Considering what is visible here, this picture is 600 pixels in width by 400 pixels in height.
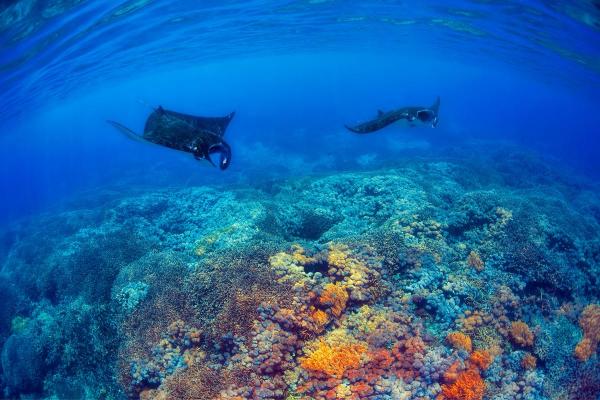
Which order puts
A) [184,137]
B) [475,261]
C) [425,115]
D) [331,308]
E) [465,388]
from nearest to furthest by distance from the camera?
[184,137], [465,388], [425,115], [331,308], [475,261]

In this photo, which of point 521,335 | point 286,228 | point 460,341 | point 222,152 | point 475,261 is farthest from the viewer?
point 286,228

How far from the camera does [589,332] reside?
22.0 ft

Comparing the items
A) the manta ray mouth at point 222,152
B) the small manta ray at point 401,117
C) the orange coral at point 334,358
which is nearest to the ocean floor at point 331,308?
the orange coral at point 334,358

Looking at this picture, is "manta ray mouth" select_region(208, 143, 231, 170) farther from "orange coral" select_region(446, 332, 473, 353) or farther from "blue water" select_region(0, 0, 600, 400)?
"orange coral" select_region(446, 332, 473, 353)

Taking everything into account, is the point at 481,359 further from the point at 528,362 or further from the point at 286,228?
the point at 286,228

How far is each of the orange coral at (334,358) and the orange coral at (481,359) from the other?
1.88 metres

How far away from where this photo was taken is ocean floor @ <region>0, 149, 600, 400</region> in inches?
204

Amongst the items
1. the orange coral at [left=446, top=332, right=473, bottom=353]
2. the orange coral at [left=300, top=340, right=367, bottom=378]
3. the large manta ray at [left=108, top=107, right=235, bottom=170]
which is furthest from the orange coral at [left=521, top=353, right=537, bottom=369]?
the large manta ray at [left=108, top=107, right=235, bottom=170]

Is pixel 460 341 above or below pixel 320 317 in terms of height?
below

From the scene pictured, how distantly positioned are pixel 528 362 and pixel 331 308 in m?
3.62

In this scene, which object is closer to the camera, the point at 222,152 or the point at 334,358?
the point at 222,152

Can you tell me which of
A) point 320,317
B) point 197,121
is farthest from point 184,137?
point 320,317

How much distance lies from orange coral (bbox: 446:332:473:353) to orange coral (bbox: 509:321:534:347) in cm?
105

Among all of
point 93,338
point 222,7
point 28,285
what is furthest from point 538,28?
point 28,285
